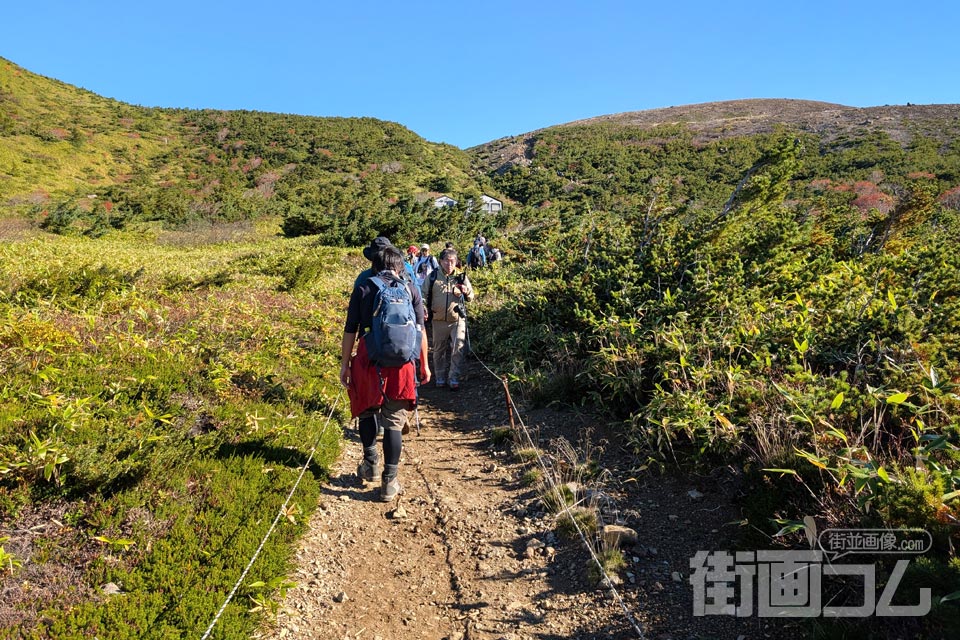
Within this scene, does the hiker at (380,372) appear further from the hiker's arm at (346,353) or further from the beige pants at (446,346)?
the beige pants at (446,346)

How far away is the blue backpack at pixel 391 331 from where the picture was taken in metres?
3.60

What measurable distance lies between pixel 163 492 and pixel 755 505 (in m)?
3.93

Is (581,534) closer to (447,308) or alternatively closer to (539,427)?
(539,427)

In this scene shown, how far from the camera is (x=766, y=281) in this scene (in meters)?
5.69

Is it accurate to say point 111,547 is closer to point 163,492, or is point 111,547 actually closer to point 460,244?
point 163,492

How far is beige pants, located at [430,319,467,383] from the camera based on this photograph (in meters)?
7.00

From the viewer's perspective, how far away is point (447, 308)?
22.3 feet

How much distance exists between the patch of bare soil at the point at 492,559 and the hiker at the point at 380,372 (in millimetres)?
481

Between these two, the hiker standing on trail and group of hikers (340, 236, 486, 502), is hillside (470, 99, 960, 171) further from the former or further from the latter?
group of hikers (340, 236, 486, 502)

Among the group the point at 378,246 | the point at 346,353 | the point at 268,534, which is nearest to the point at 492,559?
the point at 268,534

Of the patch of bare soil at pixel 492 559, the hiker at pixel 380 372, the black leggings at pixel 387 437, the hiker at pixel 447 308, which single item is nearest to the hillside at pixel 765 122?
the hiker at pixel 447 308

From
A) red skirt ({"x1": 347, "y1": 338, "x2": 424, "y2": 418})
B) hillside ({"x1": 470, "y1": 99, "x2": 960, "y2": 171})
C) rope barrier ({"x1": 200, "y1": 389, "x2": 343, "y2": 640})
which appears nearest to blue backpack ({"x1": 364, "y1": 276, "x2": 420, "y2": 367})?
red skirt ({"x1": 347, "y1": 338, "x2": 424, "y2": 418})

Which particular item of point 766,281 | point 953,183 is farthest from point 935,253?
point 953,183

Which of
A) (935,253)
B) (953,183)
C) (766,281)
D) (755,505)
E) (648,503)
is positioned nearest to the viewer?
(755,505)
